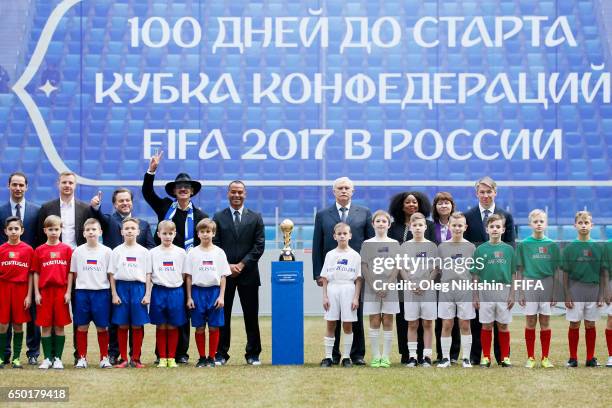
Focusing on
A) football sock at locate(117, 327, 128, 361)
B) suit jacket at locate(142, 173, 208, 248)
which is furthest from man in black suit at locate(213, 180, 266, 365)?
football sock at locate(117, 327, 128, 361)

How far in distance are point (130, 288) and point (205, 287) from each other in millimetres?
494

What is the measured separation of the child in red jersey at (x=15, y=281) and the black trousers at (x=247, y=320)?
132 cm

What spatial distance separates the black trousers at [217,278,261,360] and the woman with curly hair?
0.98 metres

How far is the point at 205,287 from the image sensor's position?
7.54m

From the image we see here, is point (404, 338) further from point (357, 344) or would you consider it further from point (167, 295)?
point (167, 295)

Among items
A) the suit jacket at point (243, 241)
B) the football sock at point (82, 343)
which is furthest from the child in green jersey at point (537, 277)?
the football sock at point (82, 343)

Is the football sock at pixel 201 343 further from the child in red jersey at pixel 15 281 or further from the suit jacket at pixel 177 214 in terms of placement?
the child in red jersey at pixel 15 281

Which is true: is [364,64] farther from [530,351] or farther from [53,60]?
[530,351]

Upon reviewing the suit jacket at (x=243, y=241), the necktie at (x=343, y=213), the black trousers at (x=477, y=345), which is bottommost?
the black trousers at (x=477, y=345)

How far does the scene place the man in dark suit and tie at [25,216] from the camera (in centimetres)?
774

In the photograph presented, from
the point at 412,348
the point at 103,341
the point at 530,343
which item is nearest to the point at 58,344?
the point at 103,341

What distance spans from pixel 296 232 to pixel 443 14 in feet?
13.1

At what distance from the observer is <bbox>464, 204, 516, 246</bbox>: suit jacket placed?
785cm

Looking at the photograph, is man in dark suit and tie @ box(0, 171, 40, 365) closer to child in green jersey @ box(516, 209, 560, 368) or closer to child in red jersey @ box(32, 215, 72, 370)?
child in red jersey @ box(32, 215, 72, 370)
